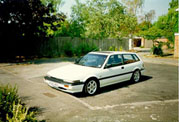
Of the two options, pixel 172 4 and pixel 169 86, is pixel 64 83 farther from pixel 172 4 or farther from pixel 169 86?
pixel 172 4

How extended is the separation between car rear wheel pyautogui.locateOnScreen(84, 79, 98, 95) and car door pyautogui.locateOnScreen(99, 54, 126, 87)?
30 cm

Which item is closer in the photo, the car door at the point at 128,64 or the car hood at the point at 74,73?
the car hood at the point at 74,73

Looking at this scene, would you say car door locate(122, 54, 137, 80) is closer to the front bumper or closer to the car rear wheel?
the car rear wheel

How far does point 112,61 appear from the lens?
7.35m

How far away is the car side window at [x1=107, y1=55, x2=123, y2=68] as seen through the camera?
7213 mm

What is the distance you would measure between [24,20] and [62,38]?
5.59 metres

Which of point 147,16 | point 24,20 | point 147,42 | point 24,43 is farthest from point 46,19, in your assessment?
point 147,42

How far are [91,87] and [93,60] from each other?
4.31 ft

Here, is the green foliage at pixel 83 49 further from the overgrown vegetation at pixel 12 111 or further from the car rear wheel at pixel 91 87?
the overgrown vegetation at pixel 12 111

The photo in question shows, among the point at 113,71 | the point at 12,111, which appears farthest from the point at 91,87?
the point at 12,111

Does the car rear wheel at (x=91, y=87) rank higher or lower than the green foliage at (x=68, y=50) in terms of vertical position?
lower

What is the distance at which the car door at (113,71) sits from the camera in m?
6.85

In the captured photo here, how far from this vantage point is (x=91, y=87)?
257 inches

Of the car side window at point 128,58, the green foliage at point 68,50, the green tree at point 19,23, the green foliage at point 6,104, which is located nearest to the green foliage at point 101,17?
the green foliage at point 68,50
